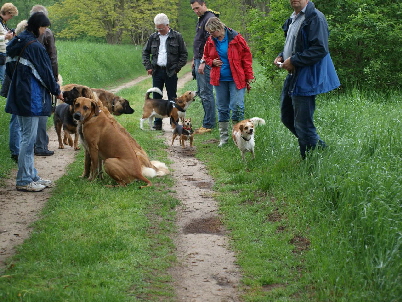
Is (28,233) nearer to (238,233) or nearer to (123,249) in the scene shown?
(123,249)

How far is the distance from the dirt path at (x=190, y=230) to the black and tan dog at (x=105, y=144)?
74 centimetres

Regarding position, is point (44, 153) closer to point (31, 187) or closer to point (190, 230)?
point (31, 187)

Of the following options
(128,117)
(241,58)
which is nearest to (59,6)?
(128,117)

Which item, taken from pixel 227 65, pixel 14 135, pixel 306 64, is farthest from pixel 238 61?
pixel 14 135

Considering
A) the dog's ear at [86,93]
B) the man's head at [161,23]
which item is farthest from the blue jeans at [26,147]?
the man's head at [161,23]

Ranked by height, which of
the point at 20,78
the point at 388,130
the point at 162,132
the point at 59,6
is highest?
the point at 59,6

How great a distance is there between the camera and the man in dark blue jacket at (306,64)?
6.27 m

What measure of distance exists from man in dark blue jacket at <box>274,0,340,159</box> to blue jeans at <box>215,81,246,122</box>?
288 cm

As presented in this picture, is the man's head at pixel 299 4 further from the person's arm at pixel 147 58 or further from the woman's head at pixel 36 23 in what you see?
the person's arm at pixel 147 58

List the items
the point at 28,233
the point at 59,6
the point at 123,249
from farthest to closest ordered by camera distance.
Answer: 1. the point at 59,6
2. the point at 28,233
3. the point at 123,249

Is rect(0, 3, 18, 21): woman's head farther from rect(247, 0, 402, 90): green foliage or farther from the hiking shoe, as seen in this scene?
rect(247, 0, 402, 90): green foliage

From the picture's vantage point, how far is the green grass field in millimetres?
4141

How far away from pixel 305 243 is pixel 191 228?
1363mm

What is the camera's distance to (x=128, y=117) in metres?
13.8
